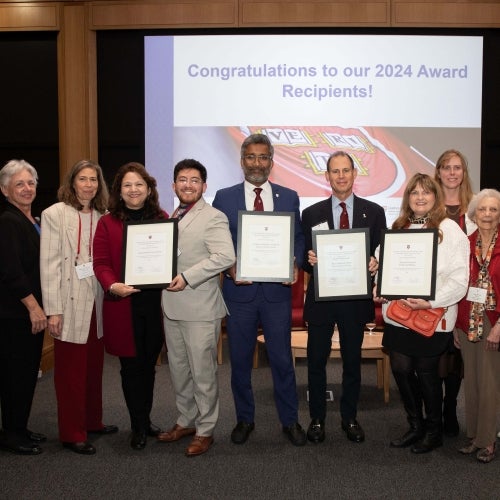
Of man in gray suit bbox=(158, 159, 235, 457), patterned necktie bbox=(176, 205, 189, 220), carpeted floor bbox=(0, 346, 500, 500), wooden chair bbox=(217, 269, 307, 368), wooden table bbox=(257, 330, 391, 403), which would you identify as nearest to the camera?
carpeted floor bbox=(0, 346, 500, 500)

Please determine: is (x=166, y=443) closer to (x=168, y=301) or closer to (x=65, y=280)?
(x=168, y=301)

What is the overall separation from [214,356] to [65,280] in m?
0.94

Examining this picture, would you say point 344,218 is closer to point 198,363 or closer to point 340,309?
point 340,309

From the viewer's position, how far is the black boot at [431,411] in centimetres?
357

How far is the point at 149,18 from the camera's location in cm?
673

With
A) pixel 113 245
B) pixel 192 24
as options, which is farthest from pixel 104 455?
pixel 192 24

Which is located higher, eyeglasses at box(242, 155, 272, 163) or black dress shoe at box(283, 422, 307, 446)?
eyeglasses at box(242, 155, 272, 163)

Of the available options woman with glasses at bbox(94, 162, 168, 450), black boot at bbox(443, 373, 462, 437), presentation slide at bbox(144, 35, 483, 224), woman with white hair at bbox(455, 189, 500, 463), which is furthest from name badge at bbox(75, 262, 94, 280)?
presentation slide at bbox(144, 35, 483, 224)

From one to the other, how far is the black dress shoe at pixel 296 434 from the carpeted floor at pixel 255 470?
0.15 ft

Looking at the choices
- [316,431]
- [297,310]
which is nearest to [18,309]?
[316,431]

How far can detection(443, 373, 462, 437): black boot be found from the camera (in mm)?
3890

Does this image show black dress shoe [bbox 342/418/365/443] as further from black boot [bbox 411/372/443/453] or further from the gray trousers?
the gray trousers

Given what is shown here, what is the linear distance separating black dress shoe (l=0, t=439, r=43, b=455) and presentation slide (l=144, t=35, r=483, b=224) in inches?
146

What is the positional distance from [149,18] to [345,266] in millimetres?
4384
